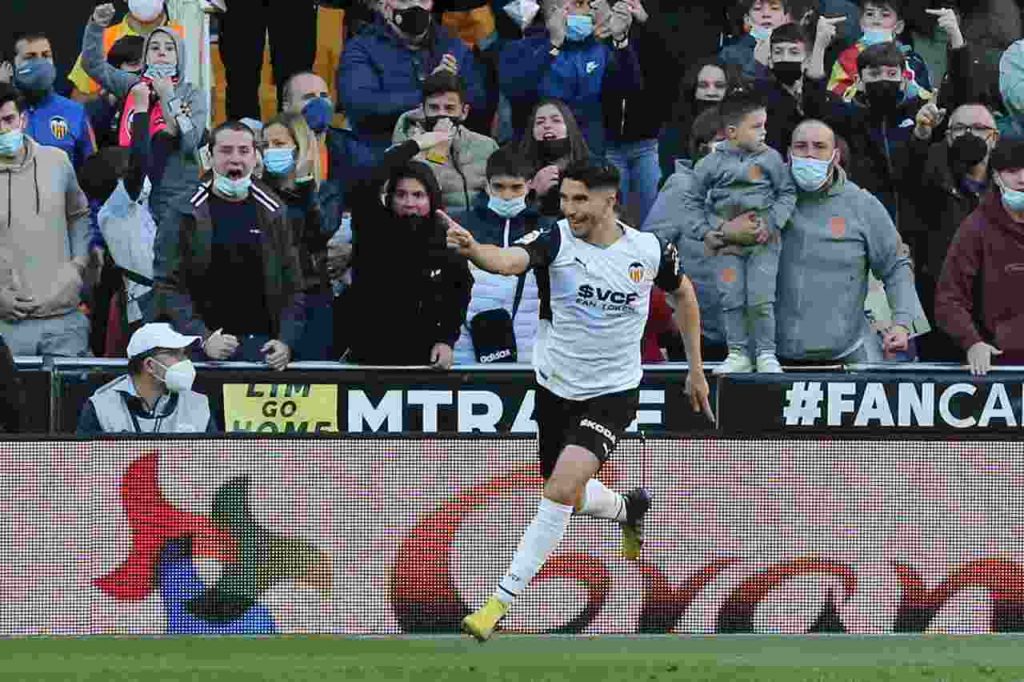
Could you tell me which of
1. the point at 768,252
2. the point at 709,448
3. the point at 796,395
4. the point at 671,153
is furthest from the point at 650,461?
the point at 671,153

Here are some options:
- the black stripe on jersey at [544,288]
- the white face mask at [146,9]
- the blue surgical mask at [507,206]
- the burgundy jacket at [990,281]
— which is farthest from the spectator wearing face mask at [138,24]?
the burgundy jacket at [990,281]

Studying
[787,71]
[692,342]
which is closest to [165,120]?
[787,71]

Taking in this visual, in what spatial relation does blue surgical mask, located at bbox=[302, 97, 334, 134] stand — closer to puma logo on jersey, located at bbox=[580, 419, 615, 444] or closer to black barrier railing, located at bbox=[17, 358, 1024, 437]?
A: black barrier railing, located at bbox=[17, 358, 1024, 437]

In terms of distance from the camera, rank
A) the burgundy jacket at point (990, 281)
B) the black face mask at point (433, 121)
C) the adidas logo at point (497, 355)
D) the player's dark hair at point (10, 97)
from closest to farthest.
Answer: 1. the adidas logo at point (497, 355)
2. the burgundy jacket at point (990, 281)
3. the player's dark hair at point (10, 97)
4. the black face mask at point (433, 121)

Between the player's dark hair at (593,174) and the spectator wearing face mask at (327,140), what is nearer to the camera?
the player's dark hair at (593,174)

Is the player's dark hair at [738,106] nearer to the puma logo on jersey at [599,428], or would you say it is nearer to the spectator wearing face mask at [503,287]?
the spectator wearing face mask at [503,287]

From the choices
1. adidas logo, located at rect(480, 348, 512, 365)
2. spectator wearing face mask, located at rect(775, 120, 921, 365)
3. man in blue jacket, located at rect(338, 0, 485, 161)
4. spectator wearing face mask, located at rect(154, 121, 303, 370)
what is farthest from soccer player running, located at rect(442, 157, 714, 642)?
man in blue jacket, located at rect(338, 0, 485, 161)

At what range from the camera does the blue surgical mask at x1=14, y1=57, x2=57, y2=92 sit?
13000 millimetres

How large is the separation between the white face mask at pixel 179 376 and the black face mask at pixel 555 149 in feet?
8.67

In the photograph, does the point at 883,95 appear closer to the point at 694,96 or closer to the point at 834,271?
the point at 694,96

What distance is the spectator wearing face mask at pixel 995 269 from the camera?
11.7 metres

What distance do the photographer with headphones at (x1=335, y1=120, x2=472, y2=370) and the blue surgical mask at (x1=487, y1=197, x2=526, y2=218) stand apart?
20.4 inches

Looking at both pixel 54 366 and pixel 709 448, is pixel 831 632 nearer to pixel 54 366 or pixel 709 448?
pixel 709 448

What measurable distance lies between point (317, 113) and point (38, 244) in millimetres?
1872
